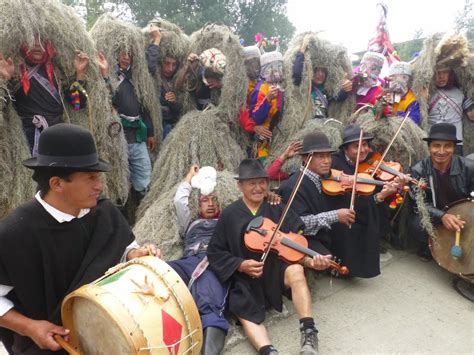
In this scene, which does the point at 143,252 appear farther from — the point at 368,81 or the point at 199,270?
the point at 368,81

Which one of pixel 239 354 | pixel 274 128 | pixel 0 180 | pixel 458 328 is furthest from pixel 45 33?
pixel 458 328

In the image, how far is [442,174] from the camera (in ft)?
12.2

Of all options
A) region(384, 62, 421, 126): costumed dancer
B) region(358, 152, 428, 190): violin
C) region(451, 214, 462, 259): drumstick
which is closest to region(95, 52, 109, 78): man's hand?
region(358, 152, 428, 190): violin

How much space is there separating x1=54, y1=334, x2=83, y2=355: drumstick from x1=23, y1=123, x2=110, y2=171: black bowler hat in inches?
31.0

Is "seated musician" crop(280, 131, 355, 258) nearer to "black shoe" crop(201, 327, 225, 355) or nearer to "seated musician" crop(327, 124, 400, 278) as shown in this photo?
"seated musician" crop(327, 124, 400, 278)

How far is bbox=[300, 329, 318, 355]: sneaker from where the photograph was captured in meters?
2.50

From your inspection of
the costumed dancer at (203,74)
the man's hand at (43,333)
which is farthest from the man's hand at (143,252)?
the costumed dancer at (203,74)

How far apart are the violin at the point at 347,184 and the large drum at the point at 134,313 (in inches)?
81.7

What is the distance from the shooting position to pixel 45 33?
128 inches

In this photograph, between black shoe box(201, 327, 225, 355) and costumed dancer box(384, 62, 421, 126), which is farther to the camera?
costumed dancer box(384, 62, 421, 126)

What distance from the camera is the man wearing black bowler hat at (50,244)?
1733mm

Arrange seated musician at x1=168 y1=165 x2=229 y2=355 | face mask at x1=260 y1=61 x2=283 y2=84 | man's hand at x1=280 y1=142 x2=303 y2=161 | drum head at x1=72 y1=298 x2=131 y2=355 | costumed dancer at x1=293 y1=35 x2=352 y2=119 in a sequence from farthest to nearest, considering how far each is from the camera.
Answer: costumed dancer at x1=293 y1=35 x2=352 y2=119 → face mask at x1=260 y1=61 x2=283 y2=84 → man's hand at x1=280 y1=142 x2=303 y2=161 → seated musician at x1=168 y1=165 x2=229 y2=355 → drum head at x1=72 y1=298 x2=131 y2=355

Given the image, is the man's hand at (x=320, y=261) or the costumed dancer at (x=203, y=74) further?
the costumed dancer at (x=203, y=74)

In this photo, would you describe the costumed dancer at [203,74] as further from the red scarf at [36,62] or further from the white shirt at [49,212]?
the white shirt at [49,212]
